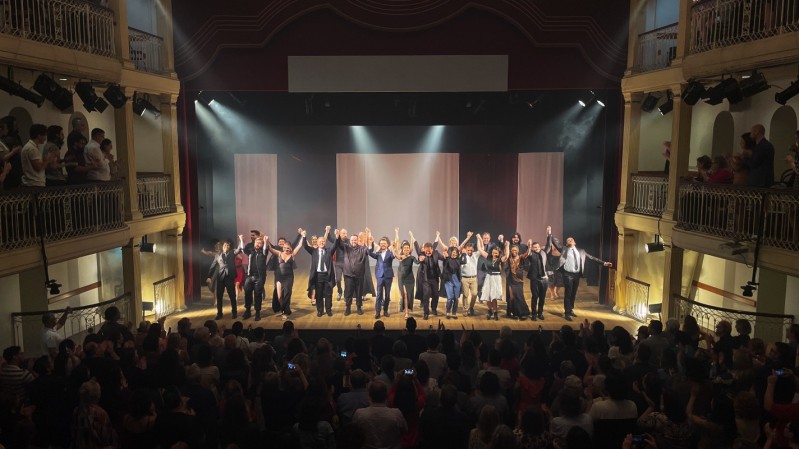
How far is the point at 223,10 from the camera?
14.8m

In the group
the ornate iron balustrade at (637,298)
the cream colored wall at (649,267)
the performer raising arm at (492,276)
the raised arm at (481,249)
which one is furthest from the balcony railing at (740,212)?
the raised arm at (481,249)

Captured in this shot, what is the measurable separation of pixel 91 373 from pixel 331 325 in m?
6.70

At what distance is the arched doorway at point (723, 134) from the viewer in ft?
47.0

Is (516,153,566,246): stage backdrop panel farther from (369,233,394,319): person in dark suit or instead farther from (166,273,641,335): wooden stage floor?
(369,233,394,319): person in dark suit

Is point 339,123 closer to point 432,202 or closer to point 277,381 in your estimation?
point 432,202

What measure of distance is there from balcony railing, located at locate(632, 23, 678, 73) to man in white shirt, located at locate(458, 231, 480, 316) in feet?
16.6

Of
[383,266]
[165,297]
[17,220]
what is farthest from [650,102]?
[17,220]

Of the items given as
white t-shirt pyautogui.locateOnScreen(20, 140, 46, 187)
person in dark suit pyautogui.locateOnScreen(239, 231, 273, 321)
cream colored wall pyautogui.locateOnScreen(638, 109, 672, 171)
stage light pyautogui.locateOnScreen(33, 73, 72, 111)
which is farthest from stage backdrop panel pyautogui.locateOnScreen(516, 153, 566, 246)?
white t-shirt pyautogui.locateOnScreen(20, 140, 46, 187)

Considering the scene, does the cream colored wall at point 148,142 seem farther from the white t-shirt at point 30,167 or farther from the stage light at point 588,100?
the stage light at point 588,100

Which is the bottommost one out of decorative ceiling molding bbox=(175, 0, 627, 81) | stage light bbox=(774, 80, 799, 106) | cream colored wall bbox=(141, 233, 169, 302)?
cream colored wall bbox=(141, 233, 169, 302)

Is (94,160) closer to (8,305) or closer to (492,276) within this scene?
(8,305)

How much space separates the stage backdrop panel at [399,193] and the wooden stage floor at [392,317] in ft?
9.20

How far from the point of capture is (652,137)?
16.0 meters

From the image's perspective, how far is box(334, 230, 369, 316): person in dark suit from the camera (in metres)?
13.9
